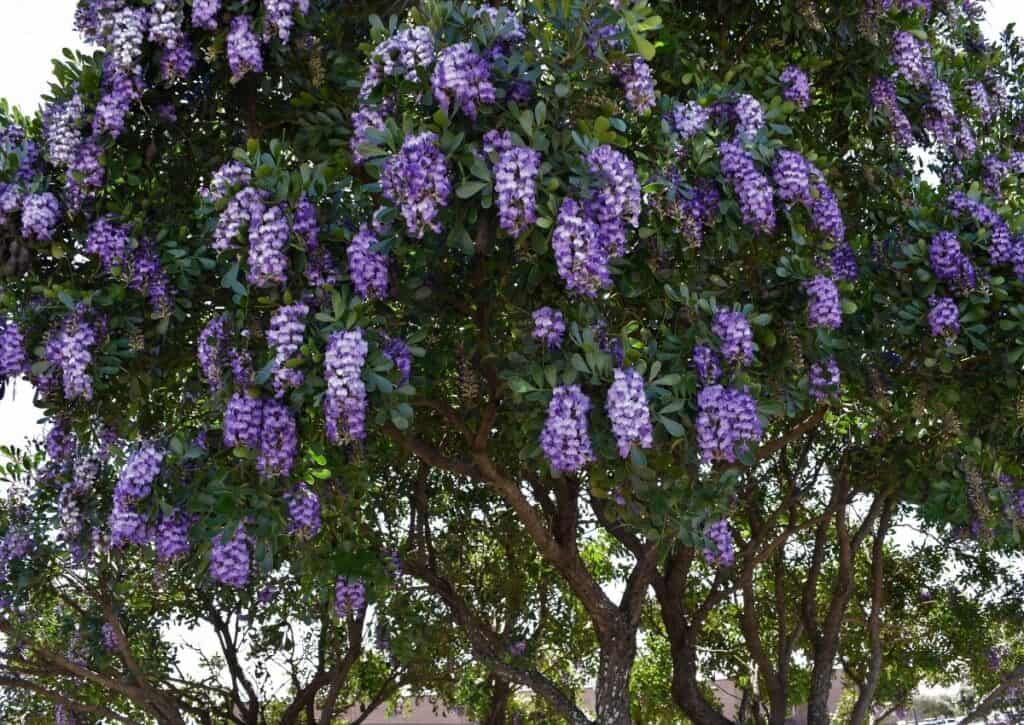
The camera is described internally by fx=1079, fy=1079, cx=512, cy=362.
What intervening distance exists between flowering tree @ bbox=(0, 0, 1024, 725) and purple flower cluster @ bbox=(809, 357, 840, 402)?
0.01 metres

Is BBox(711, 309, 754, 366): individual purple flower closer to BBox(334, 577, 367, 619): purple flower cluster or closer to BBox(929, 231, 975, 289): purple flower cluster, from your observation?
BBox(929, 231, 975, 289): purple flower cluster

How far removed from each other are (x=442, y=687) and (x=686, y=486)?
284 inches

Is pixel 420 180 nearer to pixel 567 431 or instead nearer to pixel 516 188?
pixel 516 188

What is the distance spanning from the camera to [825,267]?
18.4 feet

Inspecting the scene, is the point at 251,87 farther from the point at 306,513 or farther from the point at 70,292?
the point at 306,513

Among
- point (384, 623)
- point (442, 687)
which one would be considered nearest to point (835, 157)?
point (384, 623)

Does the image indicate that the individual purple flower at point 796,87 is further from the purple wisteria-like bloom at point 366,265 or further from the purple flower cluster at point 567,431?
the purple wisteria-like bloom at point 366,265

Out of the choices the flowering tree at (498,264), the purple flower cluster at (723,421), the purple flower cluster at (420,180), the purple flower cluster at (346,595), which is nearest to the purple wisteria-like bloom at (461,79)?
the flowering tree at (498,264)

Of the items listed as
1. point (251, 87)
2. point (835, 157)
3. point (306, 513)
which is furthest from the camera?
point (835, 157)

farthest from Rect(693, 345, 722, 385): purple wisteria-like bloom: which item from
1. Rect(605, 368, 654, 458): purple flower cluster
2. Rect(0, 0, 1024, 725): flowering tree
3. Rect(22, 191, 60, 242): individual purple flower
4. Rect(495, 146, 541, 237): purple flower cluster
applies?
Rect(22, 191, 60, 242): individual purple flower

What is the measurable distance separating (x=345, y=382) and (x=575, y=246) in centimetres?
111

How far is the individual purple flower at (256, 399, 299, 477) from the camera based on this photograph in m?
4.75

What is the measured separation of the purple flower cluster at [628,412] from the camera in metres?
4.54

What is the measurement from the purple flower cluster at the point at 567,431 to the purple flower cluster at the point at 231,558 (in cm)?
158
